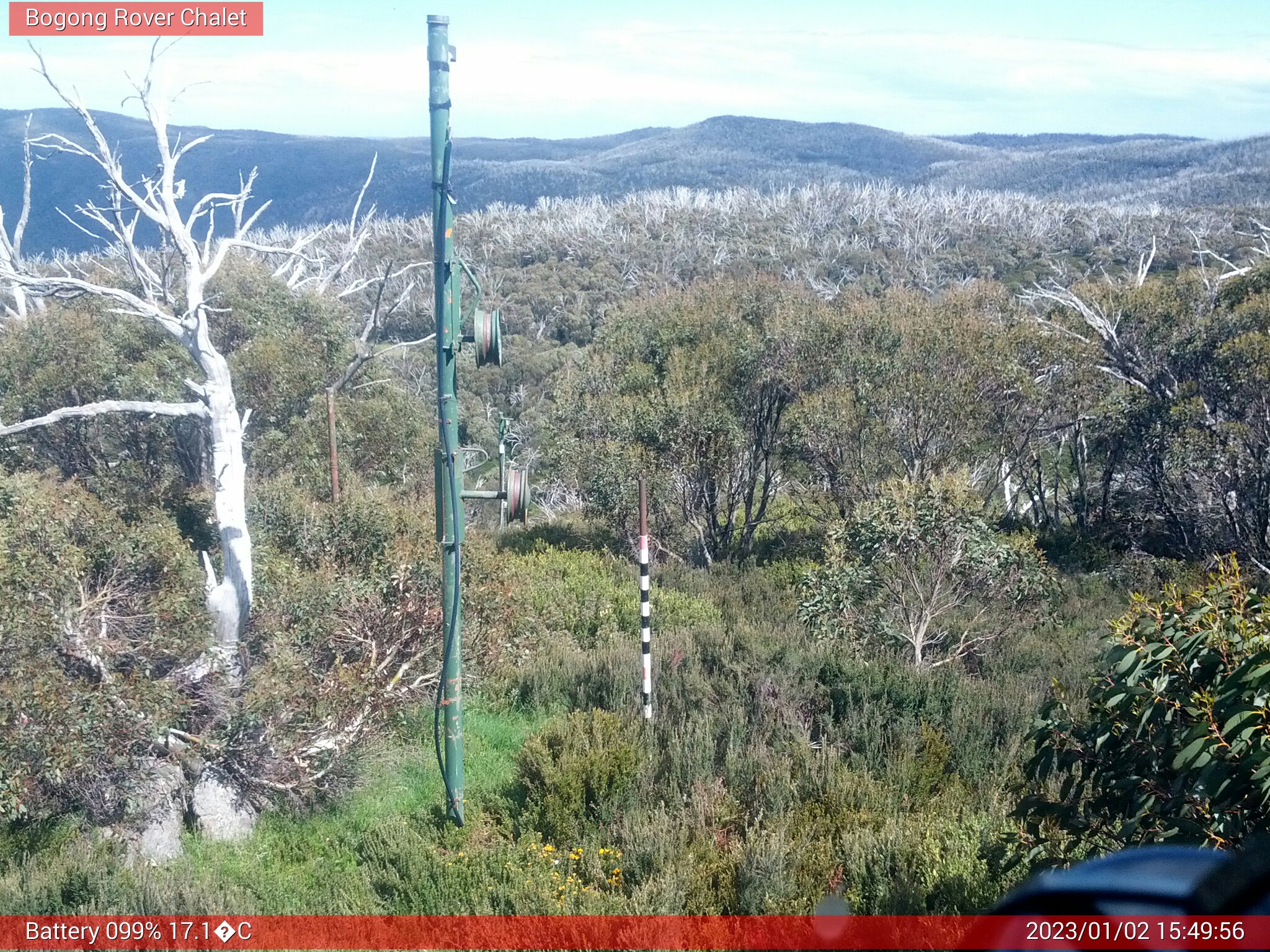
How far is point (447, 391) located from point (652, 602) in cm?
668

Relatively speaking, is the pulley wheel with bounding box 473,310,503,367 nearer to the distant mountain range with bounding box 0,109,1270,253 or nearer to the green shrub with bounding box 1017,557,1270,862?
the green shrub with bounding box 1017,557,1270,862

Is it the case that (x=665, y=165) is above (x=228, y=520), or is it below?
above

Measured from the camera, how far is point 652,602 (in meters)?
12.4

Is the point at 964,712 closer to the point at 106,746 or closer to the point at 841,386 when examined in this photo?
the point at 106,746

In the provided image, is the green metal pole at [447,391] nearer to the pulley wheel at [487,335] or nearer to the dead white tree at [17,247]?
the pulley wheel at [487,335]

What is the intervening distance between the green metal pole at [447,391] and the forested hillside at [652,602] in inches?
13.7

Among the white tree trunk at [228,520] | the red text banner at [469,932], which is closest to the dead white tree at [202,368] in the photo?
the white tree trunk at [228,520]

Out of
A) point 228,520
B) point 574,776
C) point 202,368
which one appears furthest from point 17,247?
point 574,776

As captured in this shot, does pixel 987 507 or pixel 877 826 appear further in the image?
pixel 987 507

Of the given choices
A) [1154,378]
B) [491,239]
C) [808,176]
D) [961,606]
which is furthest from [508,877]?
[808,176]

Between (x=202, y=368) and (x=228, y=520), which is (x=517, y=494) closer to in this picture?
(x=228, y=520)

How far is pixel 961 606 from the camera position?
447 inches

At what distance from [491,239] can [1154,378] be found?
50.2m

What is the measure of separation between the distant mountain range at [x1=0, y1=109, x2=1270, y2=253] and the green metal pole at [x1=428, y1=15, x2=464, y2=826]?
6239 centimetres
